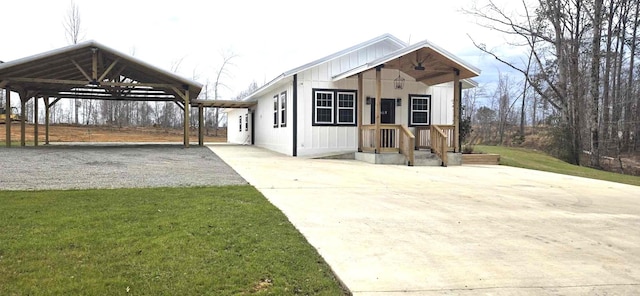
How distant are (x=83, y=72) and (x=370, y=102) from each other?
406 inches

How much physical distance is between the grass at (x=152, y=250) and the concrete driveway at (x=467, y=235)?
16.2 inches

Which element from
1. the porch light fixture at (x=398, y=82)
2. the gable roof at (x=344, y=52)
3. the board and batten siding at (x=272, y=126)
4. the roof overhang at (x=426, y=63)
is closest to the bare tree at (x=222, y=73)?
the board and batten siding at (x=272, y=126)

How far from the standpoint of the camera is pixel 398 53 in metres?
12.2

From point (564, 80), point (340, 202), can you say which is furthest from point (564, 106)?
point (340, 202)

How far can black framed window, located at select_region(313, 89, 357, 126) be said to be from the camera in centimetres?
1427

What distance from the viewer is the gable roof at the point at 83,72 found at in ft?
46.3

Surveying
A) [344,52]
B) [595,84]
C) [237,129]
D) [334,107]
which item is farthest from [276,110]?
[595,84]

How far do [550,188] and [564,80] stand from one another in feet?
49.9

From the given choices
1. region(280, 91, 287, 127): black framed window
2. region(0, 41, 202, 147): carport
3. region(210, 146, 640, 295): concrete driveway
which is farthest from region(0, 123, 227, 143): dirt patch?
region(210, 146, 640, 295): concrete driveway

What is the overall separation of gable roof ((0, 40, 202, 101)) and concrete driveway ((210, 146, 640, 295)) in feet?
30.8

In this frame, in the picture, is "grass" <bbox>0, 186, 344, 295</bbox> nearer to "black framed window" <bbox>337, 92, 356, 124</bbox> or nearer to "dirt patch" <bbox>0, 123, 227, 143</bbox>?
"black framed window" <bbox>337, 92, 356, 124</bbox>

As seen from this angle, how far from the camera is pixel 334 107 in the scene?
47.3 feet

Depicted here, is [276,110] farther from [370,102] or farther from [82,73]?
[82,73]

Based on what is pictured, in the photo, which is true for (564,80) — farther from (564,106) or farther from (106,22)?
(106,22)
